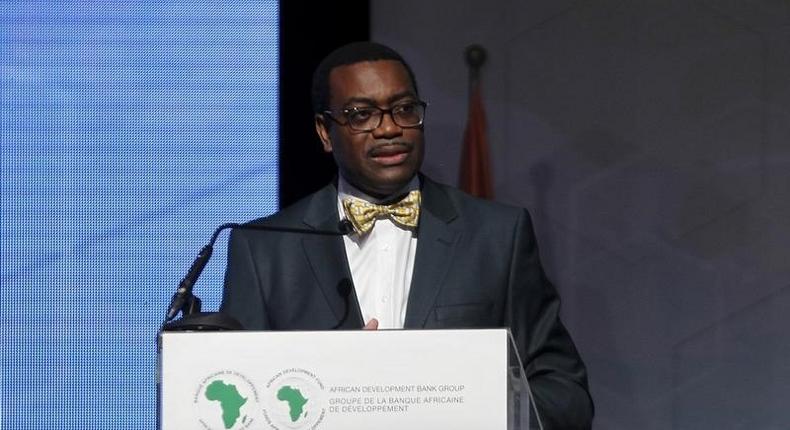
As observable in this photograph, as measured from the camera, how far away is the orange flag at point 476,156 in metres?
4.48

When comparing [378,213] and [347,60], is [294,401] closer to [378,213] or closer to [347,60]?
[378,213]

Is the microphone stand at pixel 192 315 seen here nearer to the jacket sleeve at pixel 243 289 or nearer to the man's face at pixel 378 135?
the jacket sleeve at pixel 243 289

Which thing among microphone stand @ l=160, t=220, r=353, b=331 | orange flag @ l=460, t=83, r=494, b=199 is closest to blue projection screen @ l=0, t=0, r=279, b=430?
orange flag @ l=460, t=83, r=494, b=199

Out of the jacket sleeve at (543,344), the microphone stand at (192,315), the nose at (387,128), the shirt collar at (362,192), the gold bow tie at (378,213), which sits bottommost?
the jacket sleeve at (543,344)

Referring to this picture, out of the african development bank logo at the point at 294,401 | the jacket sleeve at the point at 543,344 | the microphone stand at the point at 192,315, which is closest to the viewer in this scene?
the african development bank logo at the point at 294,401

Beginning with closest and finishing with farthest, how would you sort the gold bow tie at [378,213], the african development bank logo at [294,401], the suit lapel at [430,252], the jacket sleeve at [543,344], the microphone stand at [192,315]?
1. the african development bank logo at [294,401]
2. the microphone stand at [192,315]
3. the jacket sleeve at [543,344]
4. the suit lapel at [430,252]
5. the gold bow tie at [378,213]

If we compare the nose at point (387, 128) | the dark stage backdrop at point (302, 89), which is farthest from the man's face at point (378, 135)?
the dark stage backdrop at point (302, 89)

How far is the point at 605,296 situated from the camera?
15.0ft

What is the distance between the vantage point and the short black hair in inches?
126

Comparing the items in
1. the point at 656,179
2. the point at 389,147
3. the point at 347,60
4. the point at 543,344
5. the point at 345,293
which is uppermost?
the point at 347,60

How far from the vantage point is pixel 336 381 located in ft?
7.84

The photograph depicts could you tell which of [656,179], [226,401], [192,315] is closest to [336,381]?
[226,401]

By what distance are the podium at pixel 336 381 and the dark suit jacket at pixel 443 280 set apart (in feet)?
2.00

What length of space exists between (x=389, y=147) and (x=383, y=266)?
24 cm
